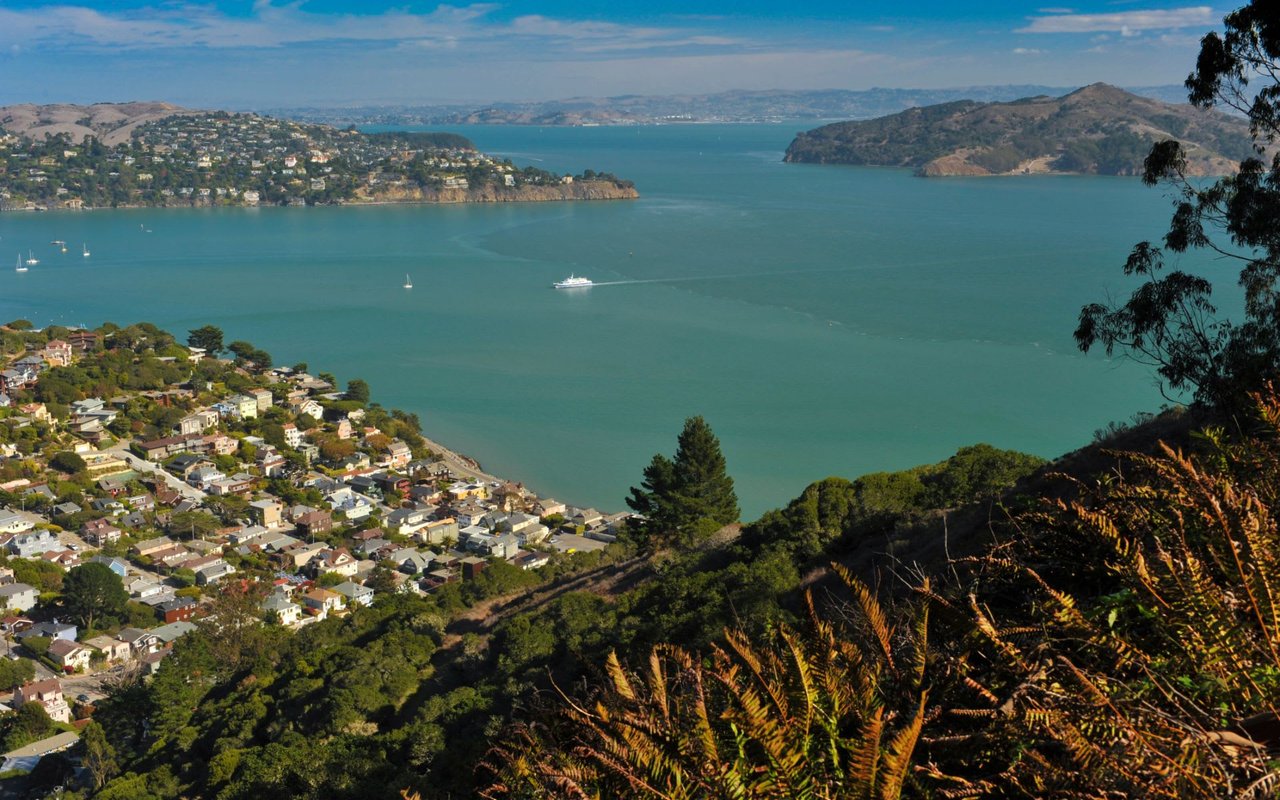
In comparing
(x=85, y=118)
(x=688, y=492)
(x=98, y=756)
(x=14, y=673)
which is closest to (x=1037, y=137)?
(x=688, y=492)

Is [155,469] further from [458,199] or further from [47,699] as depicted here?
[458,199]

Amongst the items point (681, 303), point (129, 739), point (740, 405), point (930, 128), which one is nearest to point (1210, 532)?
point (129, 739)

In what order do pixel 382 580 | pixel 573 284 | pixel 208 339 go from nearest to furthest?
pixel 382 580, pixel 208 339, pixel 573 284

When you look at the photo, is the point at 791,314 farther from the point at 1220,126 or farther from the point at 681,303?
the point at 1220,126

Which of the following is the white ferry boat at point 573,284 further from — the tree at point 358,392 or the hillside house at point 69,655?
the hillside house at point 69,655

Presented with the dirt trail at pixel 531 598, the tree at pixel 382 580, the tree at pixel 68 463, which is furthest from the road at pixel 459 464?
the dirt trail at pixel 531 598

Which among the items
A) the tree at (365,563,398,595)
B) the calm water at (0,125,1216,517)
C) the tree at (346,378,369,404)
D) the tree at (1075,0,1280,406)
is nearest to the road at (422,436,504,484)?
the calm water at (0,125,1216,517)

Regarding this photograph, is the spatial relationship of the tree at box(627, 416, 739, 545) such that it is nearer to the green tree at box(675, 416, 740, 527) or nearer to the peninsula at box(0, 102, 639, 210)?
the green tree at box(675, 416, 740, 527)
